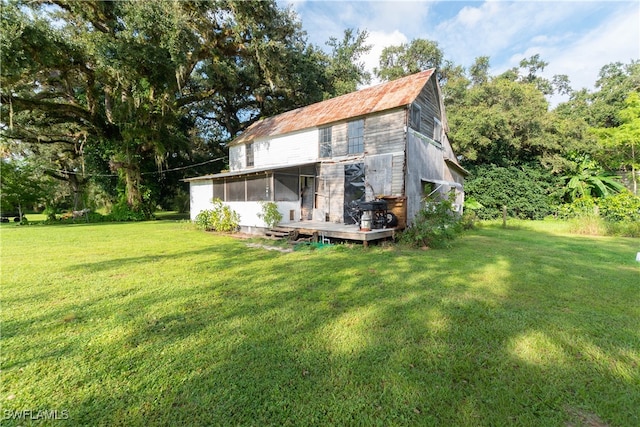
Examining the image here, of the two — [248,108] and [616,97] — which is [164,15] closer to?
[248,108]

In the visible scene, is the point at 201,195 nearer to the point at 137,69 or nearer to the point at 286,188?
the point at 286,188

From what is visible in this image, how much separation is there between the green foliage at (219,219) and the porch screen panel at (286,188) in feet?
7.73

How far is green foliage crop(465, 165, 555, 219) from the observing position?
17.7 meters

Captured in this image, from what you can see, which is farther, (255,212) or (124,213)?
(124,213)

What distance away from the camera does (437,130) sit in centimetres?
1272

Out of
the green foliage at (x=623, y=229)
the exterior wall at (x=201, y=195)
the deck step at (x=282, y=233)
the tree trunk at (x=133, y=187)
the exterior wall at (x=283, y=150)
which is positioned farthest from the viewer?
the tree trunk at (x=133, y=187)

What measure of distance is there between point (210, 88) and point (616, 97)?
1213 inches

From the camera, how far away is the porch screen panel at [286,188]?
10.7 metres

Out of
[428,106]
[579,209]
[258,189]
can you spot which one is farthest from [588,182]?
[258,189]

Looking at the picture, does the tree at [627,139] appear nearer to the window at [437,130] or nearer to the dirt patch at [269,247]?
the window at [437,130]

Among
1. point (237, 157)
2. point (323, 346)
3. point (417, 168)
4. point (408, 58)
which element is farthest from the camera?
point (408, 58)

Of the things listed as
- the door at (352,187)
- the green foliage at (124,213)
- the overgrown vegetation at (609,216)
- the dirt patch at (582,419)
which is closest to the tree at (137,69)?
the green foliage at (124,213)

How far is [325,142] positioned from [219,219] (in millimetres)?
5911

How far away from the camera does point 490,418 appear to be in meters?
1.91
